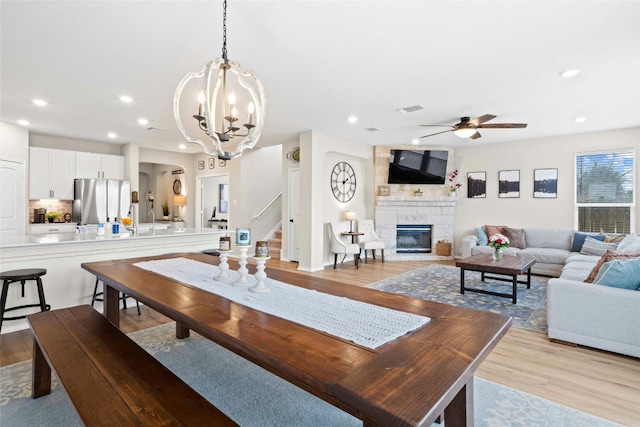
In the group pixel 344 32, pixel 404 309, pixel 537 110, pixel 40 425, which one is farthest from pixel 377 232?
pixel 40 425

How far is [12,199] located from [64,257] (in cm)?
311

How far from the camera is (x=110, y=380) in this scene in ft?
4.53

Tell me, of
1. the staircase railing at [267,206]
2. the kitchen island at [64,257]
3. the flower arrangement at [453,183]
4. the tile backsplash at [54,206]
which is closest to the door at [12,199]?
the tile backsplash at [54,206]

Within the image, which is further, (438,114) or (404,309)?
(438,114)

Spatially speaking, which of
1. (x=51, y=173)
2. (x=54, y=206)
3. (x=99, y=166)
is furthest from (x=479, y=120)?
(x=54, y=206)

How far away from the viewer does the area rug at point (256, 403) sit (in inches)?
70.5

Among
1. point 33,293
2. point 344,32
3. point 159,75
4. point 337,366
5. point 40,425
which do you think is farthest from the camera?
point 159,75

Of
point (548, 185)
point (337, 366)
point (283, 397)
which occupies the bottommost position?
point (283, 397)

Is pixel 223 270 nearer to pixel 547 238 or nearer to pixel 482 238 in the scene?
pixel 482 238

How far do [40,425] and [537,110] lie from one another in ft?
19.9

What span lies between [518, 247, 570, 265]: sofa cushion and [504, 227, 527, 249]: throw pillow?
0.33 metres

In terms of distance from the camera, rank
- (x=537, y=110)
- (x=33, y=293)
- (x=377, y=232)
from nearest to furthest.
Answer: (x=33, y=293)
(x=537, y=110)
(x=377, y=232)

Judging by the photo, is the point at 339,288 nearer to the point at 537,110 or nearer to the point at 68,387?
the point at 68,387

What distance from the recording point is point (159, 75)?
11.1 feet
